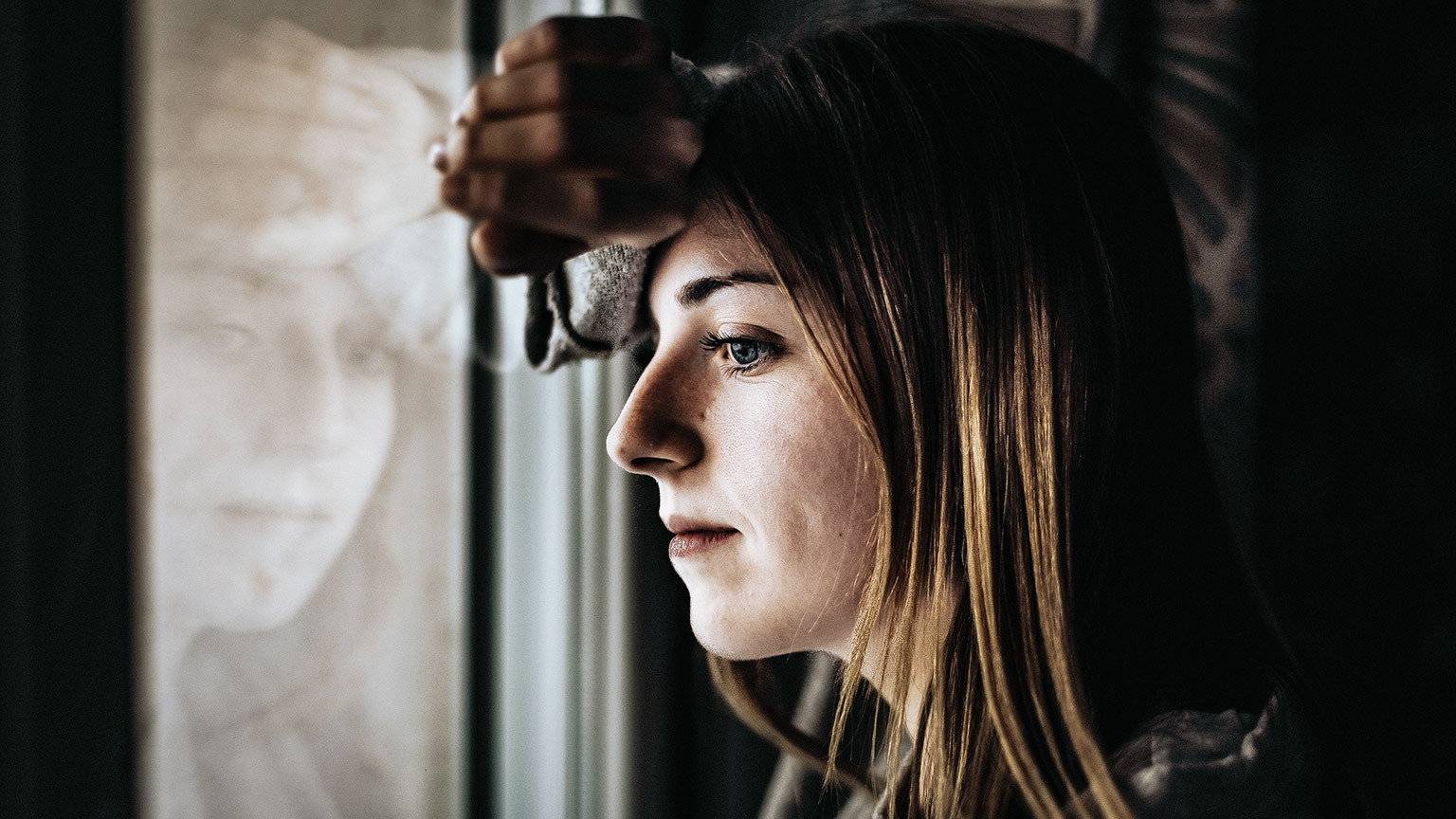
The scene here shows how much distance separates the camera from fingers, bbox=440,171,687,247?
1.36 feet

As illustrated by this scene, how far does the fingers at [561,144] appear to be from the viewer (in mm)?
416

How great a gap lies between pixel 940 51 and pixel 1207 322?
70 centimetres

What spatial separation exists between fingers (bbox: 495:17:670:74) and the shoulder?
543mm

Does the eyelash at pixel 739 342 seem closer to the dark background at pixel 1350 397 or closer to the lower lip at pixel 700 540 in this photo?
the lower lip at pixel 700 540

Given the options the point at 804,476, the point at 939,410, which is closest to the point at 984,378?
the point at 939,410

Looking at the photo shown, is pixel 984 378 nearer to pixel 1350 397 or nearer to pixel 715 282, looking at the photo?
pixel 715 282

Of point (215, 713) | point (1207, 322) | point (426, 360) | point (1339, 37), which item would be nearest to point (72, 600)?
point (215, 713)

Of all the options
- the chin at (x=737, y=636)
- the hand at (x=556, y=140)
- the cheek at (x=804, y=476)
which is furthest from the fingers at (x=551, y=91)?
the chin at (x=737, y=636)

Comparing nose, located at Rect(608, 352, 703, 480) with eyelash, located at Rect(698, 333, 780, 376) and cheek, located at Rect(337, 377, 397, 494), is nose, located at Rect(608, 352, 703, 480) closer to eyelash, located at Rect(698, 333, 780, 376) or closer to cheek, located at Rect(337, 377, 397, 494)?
eyelash, located at Rect(698, 333, 780, 376)

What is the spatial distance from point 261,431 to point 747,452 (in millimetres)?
316

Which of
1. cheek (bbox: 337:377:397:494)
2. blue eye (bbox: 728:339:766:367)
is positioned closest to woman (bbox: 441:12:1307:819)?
blue eye (bbox: 728:339:766:367)

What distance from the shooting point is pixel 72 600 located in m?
0.38

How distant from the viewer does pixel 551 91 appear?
17.3 inches

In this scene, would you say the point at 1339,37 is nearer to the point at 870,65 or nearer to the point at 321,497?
the point at 870,65
